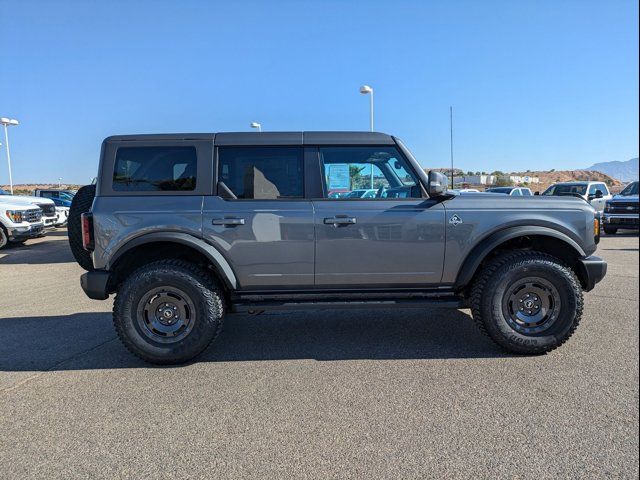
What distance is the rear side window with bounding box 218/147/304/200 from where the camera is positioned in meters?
3.91

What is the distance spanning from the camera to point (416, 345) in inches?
161

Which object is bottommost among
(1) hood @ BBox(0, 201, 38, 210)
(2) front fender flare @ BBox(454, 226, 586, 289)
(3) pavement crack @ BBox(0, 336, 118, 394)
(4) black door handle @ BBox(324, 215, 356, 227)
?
(3) pavement crack @ BBox(0, 336, 118, 394)

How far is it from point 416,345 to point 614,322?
2388 mm

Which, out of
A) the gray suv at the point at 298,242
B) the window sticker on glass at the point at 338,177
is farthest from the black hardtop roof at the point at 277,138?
the window sticker on glass at the point at 338,177

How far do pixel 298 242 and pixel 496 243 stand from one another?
180cm

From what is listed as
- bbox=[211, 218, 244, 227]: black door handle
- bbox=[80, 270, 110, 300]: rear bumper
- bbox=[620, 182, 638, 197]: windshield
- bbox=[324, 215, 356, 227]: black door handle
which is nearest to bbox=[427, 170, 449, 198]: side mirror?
bbox=[324, 215, 356, 227]: black door handle

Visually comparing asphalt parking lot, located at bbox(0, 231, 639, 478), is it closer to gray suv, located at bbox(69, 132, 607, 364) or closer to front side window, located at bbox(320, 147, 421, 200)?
gray suv, located at bbox(69, 132, 607, 364)

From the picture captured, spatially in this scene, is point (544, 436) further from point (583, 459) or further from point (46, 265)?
point (46, 265)

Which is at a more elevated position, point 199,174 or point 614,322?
point 199,174

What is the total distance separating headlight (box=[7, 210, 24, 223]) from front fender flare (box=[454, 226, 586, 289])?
12743 mm

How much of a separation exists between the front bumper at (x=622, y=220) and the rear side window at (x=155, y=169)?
15.2 metres

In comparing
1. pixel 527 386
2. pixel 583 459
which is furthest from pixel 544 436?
pixel 527 386

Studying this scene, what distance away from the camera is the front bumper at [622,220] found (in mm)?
13764

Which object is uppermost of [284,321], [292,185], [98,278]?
[292,185]
